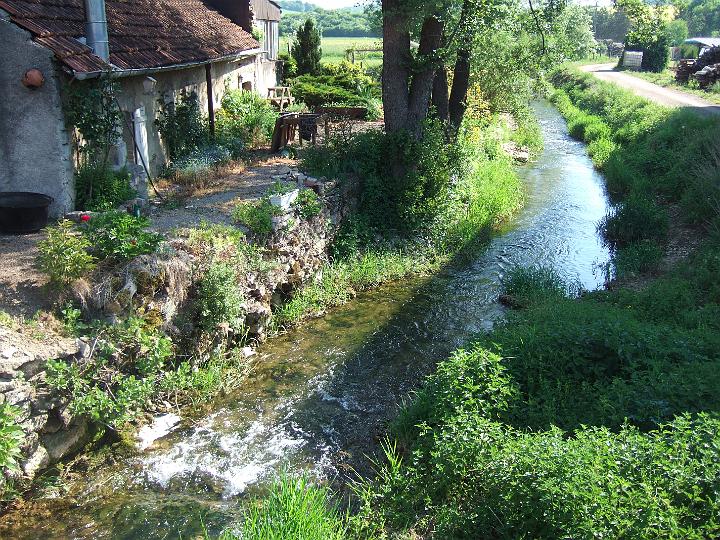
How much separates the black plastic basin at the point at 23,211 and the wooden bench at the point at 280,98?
12998 millimetres

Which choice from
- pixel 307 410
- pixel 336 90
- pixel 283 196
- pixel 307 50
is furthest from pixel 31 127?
pixel 307 50

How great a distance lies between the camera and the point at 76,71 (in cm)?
973

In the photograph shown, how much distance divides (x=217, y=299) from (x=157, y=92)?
743 centimetres

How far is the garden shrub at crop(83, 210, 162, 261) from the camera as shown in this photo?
8328 mm

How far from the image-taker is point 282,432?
8.02m

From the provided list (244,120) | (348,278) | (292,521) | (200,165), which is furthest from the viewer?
(244,120)

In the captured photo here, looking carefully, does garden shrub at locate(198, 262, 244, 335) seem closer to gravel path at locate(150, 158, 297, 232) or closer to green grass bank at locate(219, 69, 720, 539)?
gravel path at locate(150, 158, 297, 232)

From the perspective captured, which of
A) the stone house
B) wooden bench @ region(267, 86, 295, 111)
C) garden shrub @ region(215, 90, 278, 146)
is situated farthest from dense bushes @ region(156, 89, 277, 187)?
wooden bench @ region(267, 86, 295, 111)

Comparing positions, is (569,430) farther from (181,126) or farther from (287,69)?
(287,69)

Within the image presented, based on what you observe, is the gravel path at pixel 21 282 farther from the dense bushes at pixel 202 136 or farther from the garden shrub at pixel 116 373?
the dense bushes at pixel 202 136

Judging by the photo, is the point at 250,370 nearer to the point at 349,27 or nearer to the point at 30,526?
the point at 30,526

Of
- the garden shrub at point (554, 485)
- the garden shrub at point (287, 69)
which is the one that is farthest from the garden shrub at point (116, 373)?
the garden shrub at point (287, 69)

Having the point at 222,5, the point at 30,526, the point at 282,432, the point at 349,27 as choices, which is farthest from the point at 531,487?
the point at 349,27

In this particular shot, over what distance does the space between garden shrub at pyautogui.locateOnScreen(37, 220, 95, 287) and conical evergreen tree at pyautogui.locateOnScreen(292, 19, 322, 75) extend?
24.7 metres
